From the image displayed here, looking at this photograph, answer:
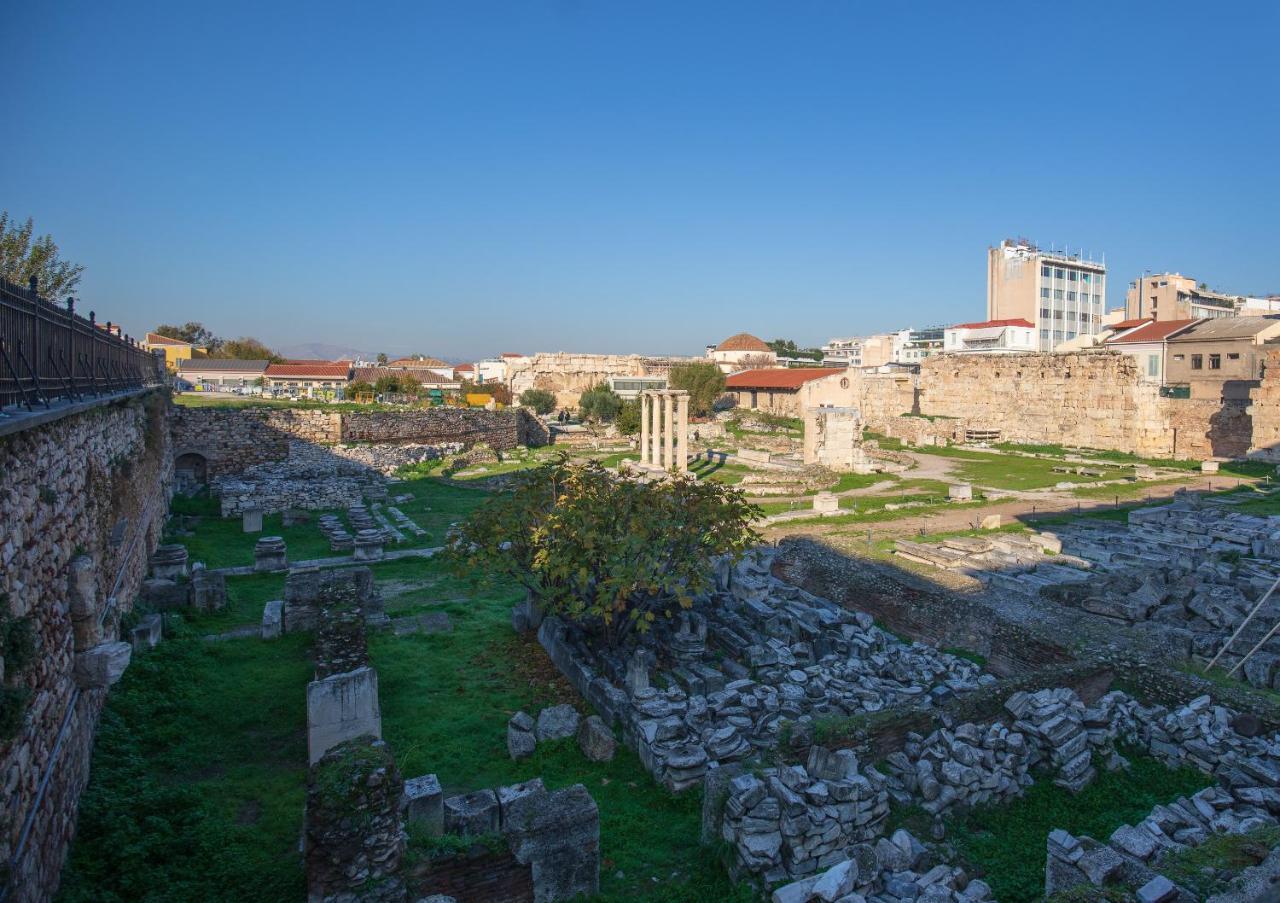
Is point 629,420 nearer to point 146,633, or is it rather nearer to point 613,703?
point 146,633

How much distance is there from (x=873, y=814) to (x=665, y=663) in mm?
3894

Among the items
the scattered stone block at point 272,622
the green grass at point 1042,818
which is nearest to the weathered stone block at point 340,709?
the scattered stone block at point 272,622

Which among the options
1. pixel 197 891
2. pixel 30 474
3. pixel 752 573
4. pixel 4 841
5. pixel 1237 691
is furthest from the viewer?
pixel 752 573

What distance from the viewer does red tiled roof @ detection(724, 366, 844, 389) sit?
52469 millimetres

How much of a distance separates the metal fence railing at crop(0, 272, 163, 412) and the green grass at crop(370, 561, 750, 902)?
4.69 meters

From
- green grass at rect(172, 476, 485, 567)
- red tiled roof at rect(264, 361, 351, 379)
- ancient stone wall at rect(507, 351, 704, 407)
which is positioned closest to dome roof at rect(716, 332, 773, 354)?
ancient stone wall at rect(507, 351, 704, 407)

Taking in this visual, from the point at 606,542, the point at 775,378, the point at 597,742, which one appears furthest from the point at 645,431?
the point at 775,378

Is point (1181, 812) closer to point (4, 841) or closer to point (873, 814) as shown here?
point (873, 814)

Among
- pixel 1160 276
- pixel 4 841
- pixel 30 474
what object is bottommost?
pixel 4 841

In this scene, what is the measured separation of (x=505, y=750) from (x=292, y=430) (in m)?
24.8

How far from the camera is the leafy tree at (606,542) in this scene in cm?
918

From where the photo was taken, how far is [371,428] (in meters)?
32.0

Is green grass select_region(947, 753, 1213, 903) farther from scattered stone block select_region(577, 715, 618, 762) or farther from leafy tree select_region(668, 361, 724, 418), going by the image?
leafy tree select_region(668, 361, 724, 418)

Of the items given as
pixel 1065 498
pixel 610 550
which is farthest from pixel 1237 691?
pixel 1065 498
